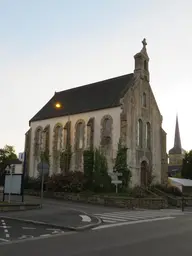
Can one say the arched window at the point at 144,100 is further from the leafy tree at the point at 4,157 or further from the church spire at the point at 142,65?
the leafy tree at the point at 4,157

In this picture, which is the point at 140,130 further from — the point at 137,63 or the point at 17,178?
the point at 17,178

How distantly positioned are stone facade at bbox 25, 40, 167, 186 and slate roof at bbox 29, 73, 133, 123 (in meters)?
0.58

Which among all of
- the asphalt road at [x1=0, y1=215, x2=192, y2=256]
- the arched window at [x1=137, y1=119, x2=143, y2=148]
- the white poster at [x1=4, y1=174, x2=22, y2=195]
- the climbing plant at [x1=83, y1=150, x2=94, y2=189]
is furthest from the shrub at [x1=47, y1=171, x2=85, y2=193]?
the asphalt road at [x1=0, y1=215, x2=192, y2=256]

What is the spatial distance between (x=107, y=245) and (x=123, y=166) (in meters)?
26.0

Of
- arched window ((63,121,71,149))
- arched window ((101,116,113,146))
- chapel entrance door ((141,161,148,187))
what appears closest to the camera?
arched window ((101,116,113,146))

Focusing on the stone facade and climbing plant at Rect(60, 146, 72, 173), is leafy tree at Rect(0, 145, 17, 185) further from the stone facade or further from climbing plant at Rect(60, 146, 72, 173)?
climbing plant at Rect(60, 146, 72, 173)

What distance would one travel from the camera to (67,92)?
157ft

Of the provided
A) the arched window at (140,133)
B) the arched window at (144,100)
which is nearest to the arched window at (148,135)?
the arched window at (140,133)

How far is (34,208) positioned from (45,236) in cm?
929

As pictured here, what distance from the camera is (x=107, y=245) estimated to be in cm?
954

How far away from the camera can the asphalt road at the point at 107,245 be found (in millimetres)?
8430

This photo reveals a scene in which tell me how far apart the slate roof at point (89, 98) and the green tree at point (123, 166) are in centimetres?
513

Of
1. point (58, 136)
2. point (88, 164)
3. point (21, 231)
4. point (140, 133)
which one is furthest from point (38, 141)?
point (21, 231)

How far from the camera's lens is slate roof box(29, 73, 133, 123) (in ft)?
127
